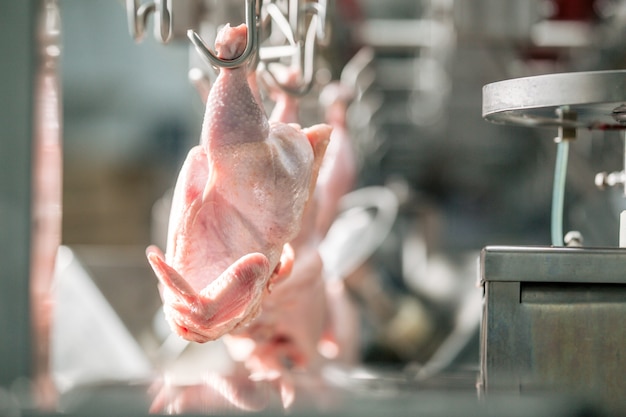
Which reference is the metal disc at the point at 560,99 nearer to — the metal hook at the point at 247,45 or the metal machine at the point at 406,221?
the metal machine at the point at 406,221

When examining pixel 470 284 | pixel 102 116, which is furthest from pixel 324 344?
pixel 102 116

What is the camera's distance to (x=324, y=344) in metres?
2.37

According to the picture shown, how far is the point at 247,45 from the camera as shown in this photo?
116 cm

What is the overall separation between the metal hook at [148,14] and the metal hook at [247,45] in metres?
0.13

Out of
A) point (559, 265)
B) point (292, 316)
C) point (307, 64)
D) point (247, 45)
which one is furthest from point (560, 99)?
point (292, 316)

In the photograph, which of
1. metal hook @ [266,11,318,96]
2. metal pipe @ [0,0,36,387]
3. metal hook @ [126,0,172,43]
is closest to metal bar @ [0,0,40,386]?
metal pipe @ [0,0,36,387]

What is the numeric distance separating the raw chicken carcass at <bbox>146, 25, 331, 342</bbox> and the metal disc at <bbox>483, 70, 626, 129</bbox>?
313mm

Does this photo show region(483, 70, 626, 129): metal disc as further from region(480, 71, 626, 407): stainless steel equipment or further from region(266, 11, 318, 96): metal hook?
region(266, 11, 318, 96): metal hook

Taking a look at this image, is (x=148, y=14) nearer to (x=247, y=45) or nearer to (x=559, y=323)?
(x=247, y=45)

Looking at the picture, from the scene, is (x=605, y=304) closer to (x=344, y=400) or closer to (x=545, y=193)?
(x=344, y=400)

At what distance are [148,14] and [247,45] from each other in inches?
15.2

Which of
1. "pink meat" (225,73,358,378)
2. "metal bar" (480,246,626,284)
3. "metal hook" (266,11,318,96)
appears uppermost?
"metal hook" (266,11,318,96)

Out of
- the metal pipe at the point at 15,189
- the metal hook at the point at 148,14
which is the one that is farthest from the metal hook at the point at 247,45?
the metal pipe at the point at 15,189

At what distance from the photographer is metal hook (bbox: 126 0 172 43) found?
1.27 m
